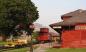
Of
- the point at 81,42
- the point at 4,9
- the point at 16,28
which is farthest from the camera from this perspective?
the point at 16,28

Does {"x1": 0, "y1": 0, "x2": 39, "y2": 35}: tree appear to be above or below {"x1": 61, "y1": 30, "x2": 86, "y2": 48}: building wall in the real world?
above

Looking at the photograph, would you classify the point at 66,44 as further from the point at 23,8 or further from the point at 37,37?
the point at 37,37

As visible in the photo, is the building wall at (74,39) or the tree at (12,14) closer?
the building wall at (74,39)

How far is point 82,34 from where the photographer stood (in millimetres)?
45281

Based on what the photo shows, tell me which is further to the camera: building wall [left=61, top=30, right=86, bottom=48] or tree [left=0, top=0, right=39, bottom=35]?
tree [left=0, top=0, right=39, bottom=35]

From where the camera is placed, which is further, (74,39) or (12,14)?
(12,14)

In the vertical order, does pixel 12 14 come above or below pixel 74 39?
above

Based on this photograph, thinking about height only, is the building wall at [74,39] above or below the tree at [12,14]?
below

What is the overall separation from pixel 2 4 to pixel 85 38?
26.7 m

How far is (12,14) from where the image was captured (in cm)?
6781

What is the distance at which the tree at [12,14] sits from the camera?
66.3 metres

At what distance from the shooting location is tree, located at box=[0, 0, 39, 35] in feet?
218

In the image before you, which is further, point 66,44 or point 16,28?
point 16,28

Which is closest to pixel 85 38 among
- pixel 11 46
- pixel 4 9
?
pixel 11 46
